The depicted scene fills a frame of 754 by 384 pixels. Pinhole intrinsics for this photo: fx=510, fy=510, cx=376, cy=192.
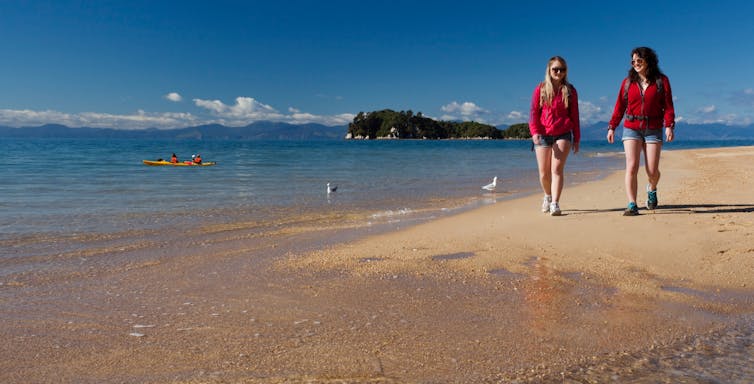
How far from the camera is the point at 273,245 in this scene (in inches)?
245

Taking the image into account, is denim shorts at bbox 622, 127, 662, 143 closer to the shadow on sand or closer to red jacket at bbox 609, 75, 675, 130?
red jacket at bbox 609, 75, 675, 130

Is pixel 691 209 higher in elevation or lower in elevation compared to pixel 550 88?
lower

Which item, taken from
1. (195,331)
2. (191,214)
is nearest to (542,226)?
(195,331)

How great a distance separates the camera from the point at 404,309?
365 cm

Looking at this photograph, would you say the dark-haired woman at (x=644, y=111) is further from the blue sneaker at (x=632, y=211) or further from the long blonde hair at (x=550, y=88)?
the long blonde hair at (x=550, y=88)

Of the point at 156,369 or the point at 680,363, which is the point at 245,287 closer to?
the point at 156,369

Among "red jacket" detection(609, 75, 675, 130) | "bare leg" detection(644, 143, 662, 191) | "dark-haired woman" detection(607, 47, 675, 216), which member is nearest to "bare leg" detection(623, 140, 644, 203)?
"dark-haired woman" detection(607, 47, 675, 216)

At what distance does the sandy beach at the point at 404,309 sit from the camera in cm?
269

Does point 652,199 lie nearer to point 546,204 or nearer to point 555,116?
point 546,204

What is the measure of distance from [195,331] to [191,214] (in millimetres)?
6757

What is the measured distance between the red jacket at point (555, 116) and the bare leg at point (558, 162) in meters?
0.17

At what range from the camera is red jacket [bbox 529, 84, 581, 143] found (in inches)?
286

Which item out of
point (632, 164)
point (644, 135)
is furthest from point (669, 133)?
point (632, 164)

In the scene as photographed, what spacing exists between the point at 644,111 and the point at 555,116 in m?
1.14
